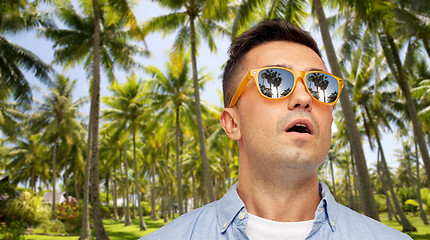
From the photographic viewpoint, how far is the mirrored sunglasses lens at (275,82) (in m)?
1.28

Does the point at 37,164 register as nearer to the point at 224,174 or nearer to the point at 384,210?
the point at 224,174

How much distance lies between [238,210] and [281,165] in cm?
27

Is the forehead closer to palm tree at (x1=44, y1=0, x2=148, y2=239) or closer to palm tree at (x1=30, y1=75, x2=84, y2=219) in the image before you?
palm tree at (x1=44, y1=0, x2=148, y2=239)

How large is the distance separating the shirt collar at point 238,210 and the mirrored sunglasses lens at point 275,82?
0.45m

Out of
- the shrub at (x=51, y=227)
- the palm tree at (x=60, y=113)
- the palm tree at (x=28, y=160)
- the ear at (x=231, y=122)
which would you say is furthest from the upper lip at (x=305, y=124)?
the palm tree at (x=28, y=160)

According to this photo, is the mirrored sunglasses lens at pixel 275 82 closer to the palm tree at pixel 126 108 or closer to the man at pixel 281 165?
the man at pixel 281 165

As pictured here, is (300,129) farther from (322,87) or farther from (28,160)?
(28,160)

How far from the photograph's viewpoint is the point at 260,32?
1.50 metres

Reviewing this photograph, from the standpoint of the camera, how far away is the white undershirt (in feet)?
4.06

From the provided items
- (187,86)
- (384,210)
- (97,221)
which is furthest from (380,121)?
(384,210)

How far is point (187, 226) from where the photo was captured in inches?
51.3

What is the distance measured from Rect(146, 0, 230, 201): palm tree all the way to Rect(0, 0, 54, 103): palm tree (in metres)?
6.14

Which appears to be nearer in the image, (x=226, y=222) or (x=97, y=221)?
(x=226, y=222)

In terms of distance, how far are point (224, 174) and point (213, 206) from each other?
43341 millimetres
